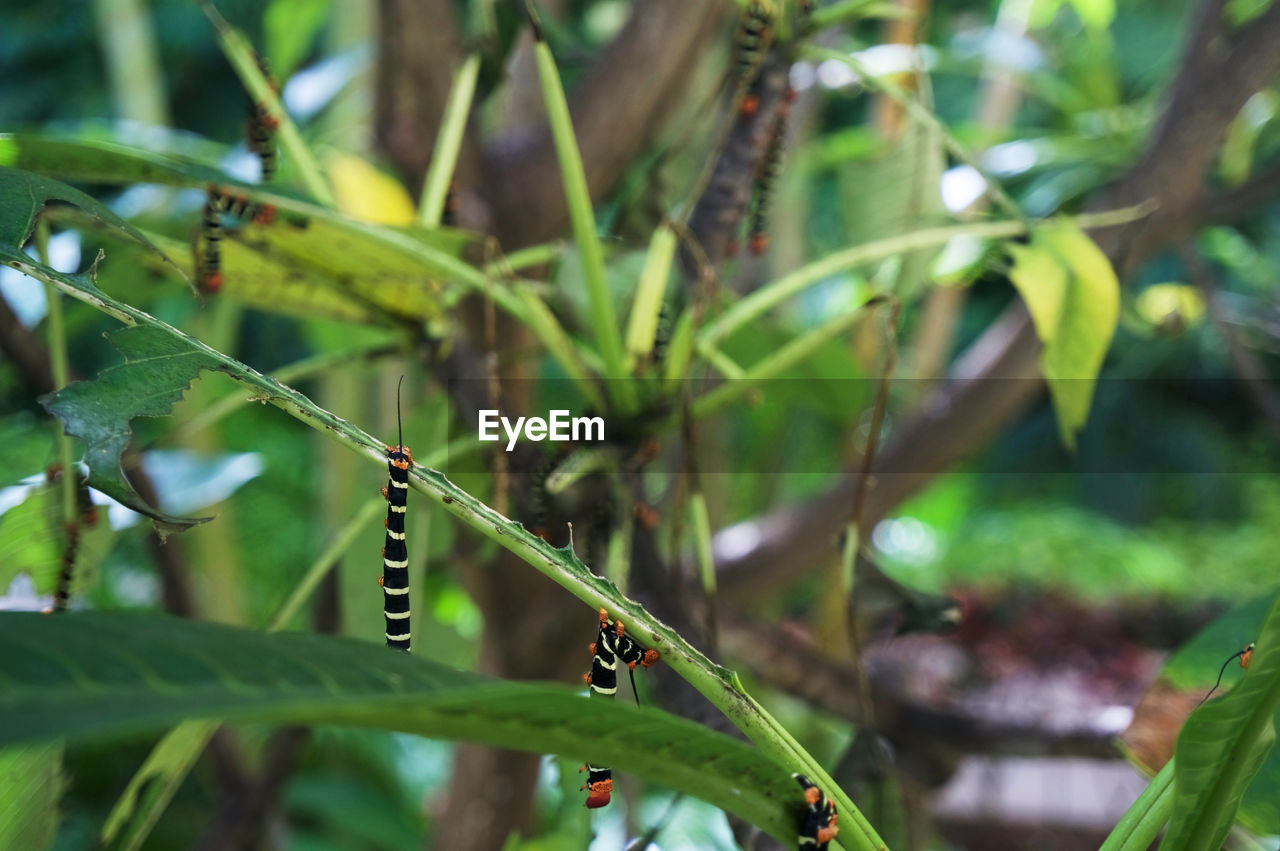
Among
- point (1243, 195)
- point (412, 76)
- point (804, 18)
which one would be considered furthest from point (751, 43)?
point (1243, 195)

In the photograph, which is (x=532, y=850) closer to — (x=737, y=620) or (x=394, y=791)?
(x=737, y=620)

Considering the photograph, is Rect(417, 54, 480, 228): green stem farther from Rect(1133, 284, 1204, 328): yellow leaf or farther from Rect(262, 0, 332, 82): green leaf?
Rect(1133, 284, 1204, 328): yellow leaf

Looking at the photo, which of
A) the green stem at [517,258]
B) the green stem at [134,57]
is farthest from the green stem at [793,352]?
the green stem at [134,57]

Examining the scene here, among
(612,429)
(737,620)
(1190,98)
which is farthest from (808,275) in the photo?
(1190,98)

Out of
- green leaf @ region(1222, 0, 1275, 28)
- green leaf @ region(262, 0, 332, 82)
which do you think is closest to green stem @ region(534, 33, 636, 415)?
green leaf @ region(262, 0, 332, 82)

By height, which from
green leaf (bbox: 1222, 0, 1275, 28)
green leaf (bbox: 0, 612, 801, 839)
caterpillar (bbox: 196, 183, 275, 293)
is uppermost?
green leaf (bbox: 1222, 0, 1275, 28)

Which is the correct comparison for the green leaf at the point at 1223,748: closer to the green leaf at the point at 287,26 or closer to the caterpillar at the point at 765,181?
the caterpillar at the point at 765,181
